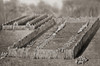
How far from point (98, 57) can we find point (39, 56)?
5.60m

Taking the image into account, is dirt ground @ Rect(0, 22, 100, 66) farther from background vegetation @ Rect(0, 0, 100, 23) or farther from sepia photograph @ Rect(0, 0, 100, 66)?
background vegetation @ Rect(0, 0, 100, 23)

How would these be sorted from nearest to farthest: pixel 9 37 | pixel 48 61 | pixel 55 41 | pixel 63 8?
1. pixel 48 61
2. pixel 55 41
3. pixel 9 37
4. pixel 63 8

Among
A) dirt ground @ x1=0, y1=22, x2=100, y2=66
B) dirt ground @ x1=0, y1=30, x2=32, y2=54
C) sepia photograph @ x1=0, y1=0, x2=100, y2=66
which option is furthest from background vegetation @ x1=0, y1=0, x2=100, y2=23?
dirt ground @ x1=0, y1=22, x2=100, y2=66

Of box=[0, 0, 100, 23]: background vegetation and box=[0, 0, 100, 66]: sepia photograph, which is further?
box=[0, 0, 100, 23]: background vegetation

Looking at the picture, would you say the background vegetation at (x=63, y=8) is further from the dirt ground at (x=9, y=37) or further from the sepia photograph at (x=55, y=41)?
the dirt ground at (x=9, y=37)

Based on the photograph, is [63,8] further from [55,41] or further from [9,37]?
[55,41]

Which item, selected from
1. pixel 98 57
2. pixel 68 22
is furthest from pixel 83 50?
pixel 68 22

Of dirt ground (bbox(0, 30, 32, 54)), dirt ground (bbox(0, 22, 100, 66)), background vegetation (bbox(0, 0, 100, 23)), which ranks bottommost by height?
dirt ground (bbox(0, 22, 100, 66))

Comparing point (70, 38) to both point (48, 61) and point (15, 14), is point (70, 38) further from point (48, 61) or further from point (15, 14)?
point (15, 14)

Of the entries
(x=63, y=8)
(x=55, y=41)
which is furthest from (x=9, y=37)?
(x=63, y=8)

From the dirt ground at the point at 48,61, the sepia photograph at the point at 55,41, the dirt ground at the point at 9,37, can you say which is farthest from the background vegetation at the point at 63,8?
the dirt ground at the point at 48,61

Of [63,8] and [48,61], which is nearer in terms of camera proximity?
[48,61]

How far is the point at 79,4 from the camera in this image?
61.4 m

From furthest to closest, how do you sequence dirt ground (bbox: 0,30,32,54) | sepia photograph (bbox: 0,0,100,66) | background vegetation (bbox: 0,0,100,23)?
background vegetation (bbox: 0,0,100,23)
dirt ground (bbox: 0,30,32,54)
sepia photograph (bbox: 0,0,100,66)
